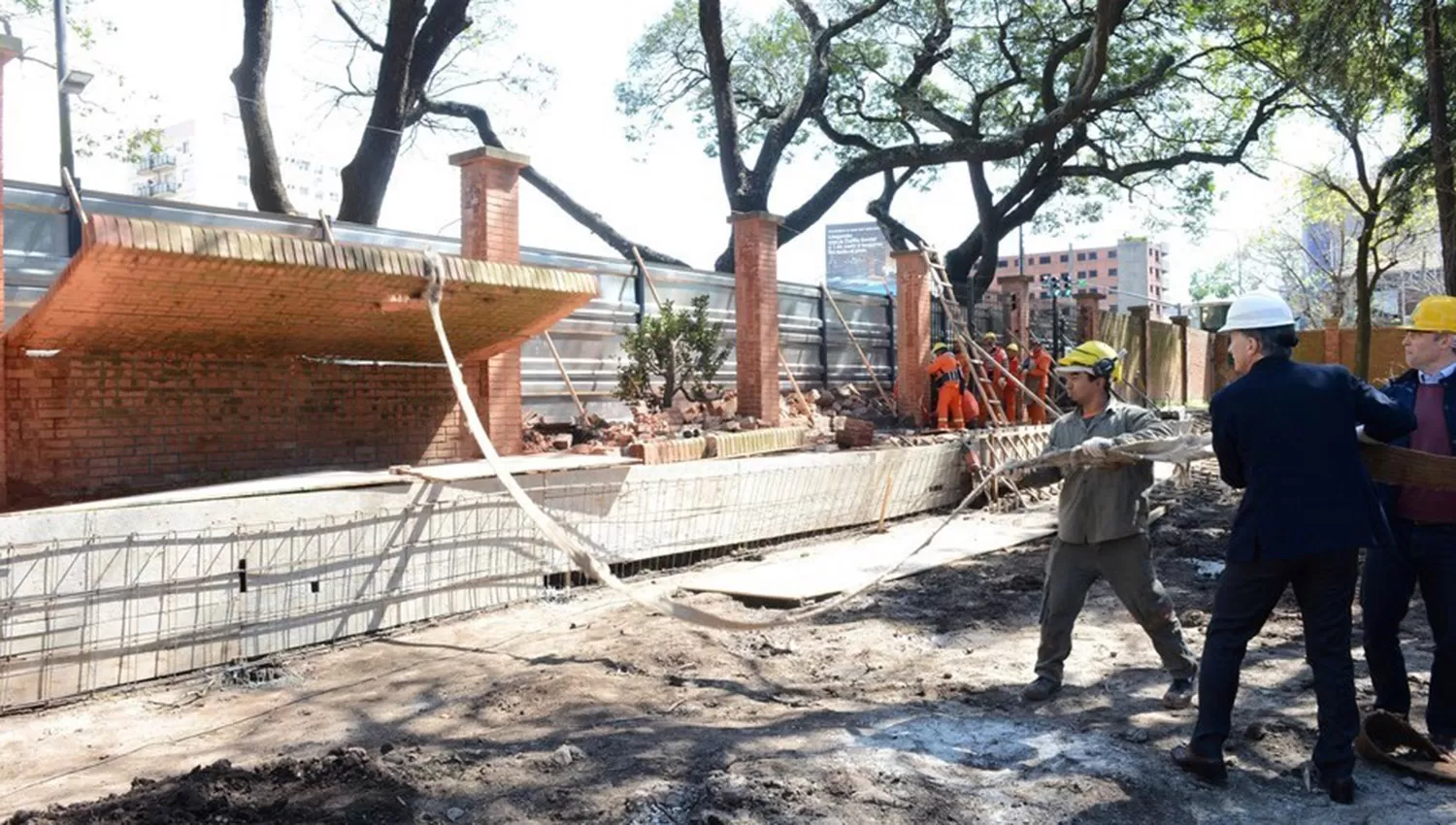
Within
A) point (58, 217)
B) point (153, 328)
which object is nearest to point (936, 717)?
point (153, 328)

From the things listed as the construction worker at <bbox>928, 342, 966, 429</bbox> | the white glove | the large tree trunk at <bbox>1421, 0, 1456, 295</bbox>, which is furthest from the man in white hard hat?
the construction worker at <bbox>928, 342, 966, 429</bbox>

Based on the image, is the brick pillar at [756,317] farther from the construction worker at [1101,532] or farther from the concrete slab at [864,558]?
Answer: the construction worker at [1101,532]

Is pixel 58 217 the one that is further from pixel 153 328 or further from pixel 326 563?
pixel 326 563

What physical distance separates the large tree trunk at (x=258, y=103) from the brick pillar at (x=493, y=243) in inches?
295

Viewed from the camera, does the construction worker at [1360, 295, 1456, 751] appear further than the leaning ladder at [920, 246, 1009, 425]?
No

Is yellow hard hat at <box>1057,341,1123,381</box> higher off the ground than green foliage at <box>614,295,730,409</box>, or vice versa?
green foliage at <box>614,295,730,409</box>

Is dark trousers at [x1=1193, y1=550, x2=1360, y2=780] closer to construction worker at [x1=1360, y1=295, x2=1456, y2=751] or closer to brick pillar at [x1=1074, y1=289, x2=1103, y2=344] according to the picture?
construction worker at [x1=1360, y1=295, x2=1456, y2=751]

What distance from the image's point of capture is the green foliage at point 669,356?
1261cm

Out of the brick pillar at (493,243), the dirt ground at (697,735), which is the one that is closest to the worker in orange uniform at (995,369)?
the brick pillar at (493,243)

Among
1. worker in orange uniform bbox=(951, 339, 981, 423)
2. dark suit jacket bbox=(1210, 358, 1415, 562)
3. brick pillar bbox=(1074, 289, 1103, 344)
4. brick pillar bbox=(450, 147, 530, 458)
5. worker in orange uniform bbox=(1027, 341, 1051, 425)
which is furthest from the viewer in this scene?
brick pillar bbox=(1074, 289, 1103, 344)

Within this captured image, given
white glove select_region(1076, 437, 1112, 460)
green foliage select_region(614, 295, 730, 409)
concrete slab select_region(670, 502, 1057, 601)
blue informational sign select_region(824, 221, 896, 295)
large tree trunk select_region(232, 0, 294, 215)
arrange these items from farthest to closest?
blue informational sign select_region(824, 221, 896, 295)
large tree trunk select_region(232, 0, 294, 215)
green foliage select_region(614, 295, 730, 409)
concrete slab select_region(670, 502, 1057, 601)
white glove select_region(1076, 437, 1112, 460)

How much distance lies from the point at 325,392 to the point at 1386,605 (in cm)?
739

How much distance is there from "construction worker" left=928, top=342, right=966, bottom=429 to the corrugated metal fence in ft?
7.90

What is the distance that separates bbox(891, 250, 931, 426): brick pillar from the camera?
15977mm
